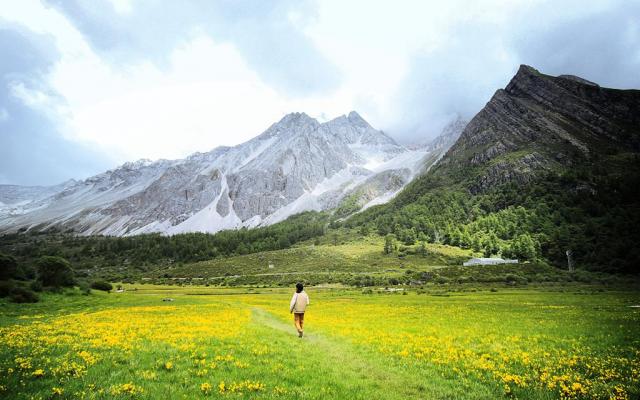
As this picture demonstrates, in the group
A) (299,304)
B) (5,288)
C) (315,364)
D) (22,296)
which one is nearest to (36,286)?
(5,288)

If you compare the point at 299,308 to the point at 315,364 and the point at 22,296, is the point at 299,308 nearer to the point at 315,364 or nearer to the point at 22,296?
the point at 315,364

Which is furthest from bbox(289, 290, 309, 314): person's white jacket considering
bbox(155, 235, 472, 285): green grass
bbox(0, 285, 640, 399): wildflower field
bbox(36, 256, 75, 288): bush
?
bbox(155, 235, 472, 285): green grass

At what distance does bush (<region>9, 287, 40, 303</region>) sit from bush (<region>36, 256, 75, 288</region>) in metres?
10.1

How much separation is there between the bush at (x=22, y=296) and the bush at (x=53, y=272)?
10078mm

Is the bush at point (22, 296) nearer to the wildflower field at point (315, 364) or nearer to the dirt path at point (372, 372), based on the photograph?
the wildflower field at point (315, 364)

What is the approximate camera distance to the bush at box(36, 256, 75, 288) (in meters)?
53.1

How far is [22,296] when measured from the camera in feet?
139

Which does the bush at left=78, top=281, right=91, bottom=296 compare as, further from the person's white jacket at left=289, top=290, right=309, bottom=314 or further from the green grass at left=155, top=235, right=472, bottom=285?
the green grass at left=155, top=235, right=472, bottom=285

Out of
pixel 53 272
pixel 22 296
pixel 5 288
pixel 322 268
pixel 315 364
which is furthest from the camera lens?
pixel 322 268

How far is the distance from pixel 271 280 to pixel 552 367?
138112mm

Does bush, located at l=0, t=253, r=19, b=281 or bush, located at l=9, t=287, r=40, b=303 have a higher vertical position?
bush, located at l=0, t=253, r=19, b=281

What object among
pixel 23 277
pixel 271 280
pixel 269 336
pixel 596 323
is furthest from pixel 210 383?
pixel 271 280

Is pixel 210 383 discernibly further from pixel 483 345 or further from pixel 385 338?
pixel 483 345

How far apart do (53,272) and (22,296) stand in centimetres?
1311
